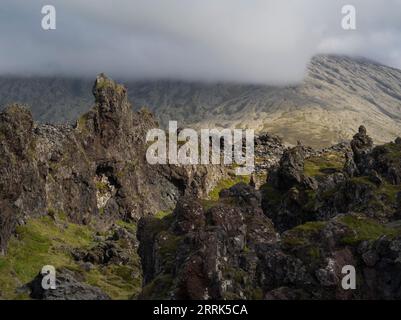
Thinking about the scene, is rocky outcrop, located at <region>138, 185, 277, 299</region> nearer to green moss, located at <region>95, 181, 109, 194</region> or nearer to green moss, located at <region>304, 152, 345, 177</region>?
green moss, located at <region>95, 181, 109, 194</region>

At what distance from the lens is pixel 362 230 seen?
5162 centimetres

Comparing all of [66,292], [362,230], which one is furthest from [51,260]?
[362,230]

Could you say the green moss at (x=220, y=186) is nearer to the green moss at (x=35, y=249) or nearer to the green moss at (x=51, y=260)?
the green moss at (x=35, y=249)

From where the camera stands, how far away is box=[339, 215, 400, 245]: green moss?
1917 inches

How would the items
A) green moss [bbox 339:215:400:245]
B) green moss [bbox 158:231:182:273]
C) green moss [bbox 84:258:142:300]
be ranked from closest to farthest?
green moss [bbox 339:215:400:245], green moss [bbox 158:231:182:273], green moss [bbox 84:258:142:300]

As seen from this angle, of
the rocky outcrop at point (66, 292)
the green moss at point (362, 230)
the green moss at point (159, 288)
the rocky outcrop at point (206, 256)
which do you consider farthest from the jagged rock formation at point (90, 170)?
the green moss at point (362, 230)

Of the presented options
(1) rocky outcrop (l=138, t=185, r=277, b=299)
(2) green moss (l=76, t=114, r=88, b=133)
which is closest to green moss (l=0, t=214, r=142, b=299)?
(1) rocky outcrop (l=138, t=185, r=277, b=299)

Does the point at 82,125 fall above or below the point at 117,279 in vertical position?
above

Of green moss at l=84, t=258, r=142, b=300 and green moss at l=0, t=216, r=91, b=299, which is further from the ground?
green moss at l=0, t=216, r=91, b=299

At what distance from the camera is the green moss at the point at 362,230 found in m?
48.7

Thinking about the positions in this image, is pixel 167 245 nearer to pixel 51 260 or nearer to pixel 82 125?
pixel 51 260

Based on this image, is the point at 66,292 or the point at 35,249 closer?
the point at 66,292
